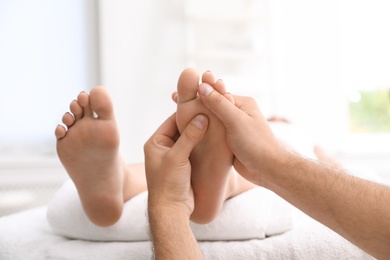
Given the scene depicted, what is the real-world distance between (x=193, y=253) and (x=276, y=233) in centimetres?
31

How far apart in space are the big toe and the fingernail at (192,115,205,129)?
279mm

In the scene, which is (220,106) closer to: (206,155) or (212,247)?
(206,155)

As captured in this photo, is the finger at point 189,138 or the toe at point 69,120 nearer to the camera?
the finger at point 189,138

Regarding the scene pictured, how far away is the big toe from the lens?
1217 millimetres

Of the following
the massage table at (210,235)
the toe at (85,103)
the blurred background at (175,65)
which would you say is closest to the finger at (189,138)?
the massage table at (210,235)

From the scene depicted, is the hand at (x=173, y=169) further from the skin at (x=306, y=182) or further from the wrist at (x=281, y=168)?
the wrist at (x=281, y=168)

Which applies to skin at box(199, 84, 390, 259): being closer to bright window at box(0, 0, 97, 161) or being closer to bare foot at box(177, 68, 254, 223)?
bare foot at box(177, 68, 254, 223)

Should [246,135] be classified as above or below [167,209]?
above

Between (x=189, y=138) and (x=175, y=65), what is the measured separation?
1.88 metres

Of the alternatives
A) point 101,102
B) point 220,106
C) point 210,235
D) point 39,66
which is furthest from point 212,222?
point 39,66

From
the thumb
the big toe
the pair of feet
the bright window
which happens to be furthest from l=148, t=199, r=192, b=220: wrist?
the bright window

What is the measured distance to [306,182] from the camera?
94 centimetres

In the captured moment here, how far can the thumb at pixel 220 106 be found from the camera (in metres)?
Answer: 1.04

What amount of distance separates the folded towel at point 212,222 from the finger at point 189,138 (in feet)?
0.67
